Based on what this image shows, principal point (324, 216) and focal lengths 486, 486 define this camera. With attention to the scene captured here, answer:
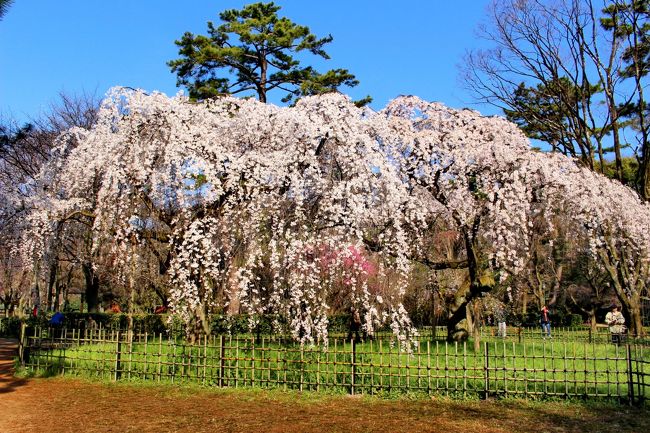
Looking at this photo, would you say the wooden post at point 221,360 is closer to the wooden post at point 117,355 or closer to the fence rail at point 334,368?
the fence rail at point 334,368

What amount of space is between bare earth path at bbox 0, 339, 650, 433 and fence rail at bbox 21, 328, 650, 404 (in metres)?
0.35

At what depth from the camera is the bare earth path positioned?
259 inches

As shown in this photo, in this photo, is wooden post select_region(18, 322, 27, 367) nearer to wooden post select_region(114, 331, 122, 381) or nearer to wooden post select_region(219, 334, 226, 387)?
wooden post select_region(114, 331, 122, 381)

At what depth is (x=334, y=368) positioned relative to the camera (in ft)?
28.2

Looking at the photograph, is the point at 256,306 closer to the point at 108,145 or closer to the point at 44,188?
the point at 108,145

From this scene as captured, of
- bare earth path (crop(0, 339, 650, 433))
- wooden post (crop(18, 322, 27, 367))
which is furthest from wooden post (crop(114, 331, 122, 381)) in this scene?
wooden post (crop(18, 322, 27, 367))

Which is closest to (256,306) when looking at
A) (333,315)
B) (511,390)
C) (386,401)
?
(386,401)

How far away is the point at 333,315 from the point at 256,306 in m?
9.37

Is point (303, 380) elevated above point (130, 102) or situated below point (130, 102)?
below

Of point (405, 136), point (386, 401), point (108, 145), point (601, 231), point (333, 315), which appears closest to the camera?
point (386, 401)

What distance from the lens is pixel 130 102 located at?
991 centimetres

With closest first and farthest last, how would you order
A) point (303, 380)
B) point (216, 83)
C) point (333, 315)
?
point (303, 380) → point (333, 315) → point (216, 83)

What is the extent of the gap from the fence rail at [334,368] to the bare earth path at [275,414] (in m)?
0.35

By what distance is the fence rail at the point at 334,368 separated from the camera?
799cm
